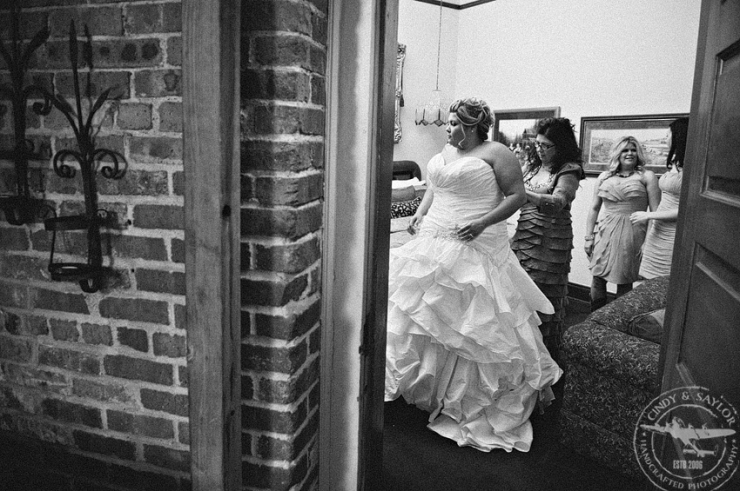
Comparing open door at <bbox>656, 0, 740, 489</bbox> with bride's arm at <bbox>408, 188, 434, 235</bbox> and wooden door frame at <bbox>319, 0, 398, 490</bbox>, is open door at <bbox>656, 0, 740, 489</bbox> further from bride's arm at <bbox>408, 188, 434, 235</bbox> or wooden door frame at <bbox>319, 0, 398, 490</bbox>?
bride's arm at <bbox>408, 188, 434, 235</bbox>

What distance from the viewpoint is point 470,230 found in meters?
2.84

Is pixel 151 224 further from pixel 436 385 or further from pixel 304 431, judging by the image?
pixel 436 385

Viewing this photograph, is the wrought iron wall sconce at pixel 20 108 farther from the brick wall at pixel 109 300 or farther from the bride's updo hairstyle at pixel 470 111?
the bride's updo hairstyle at pixel 470 111

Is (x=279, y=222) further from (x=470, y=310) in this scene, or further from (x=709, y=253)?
(x=470, y=310)

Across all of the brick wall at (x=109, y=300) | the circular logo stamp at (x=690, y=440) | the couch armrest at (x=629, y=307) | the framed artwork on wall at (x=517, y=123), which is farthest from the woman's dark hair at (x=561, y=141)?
the brick wall at (x=109, y=300)

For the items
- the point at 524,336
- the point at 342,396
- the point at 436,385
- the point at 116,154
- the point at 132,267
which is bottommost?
the point at 436,385

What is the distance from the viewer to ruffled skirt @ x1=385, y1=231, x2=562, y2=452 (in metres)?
2.70

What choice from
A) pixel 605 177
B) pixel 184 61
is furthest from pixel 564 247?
pixel 184 61

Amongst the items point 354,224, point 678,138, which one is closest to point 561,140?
point 678,138

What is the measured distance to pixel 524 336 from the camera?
280 cm

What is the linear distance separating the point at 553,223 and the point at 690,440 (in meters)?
2.50

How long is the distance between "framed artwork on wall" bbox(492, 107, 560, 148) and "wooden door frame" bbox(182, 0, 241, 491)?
16.0 ft

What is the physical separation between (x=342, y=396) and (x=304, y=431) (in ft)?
0.62

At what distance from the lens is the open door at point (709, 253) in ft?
3.39
